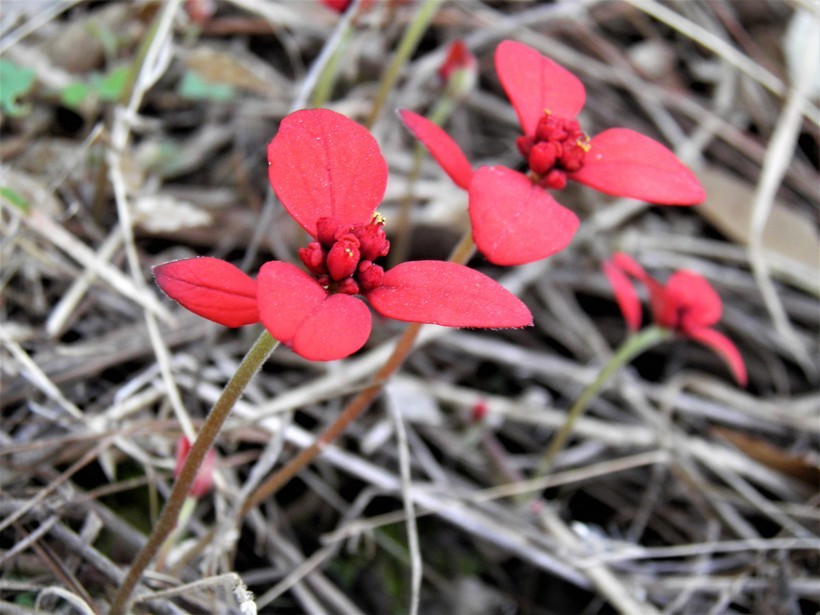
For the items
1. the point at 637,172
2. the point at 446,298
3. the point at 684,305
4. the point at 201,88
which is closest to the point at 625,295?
the point at 684,305

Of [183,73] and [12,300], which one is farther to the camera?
[183,73]

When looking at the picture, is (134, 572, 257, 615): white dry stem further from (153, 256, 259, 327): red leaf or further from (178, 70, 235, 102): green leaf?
(178, 70, 235, 102): green leaf

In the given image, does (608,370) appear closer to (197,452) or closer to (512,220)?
(512,220)

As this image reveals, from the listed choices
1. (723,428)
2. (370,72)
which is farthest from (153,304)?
(723,428)

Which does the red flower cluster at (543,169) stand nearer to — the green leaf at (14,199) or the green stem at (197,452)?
the green stem at (197,452)

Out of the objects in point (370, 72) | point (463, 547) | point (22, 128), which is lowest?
point (463, 547)

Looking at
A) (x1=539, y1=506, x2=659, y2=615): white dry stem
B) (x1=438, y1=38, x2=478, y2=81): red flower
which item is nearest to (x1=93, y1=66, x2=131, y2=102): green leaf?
(x1=438, y1=38, x2=478, y2=81): red flower

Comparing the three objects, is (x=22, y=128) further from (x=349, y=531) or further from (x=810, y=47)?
(x=810, y=47)
